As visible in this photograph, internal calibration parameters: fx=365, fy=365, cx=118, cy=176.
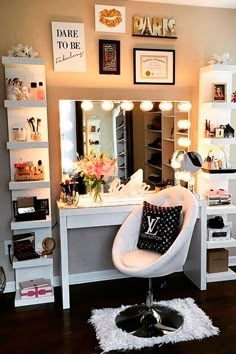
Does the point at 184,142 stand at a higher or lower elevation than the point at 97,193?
higher

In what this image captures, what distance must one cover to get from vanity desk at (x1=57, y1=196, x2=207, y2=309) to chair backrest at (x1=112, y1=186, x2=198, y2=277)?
0.12 m

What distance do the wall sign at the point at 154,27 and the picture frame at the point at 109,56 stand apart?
23 centimetres

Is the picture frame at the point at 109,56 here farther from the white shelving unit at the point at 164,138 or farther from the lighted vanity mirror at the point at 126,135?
the white shelving unit at the point at 164,138

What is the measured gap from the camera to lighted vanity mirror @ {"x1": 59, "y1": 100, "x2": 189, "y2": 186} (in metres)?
3.31

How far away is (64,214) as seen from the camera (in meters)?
2.93

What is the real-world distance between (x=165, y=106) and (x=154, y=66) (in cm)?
39

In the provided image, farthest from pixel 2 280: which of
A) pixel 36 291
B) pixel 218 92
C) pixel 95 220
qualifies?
pixel 218 92

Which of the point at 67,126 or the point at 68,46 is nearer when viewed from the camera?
the point at 68,46

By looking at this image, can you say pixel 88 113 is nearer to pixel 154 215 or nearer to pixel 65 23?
pixel 65 23

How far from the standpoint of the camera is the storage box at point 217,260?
3.45 m

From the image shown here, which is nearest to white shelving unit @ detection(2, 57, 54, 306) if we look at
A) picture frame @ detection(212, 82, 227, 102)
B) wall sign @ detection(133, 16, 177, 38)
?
wall sign @ detection(133, 16, 177, 38)

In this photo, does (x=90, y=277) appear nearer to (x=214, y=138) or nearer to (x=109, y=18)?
(x=214, y=138)

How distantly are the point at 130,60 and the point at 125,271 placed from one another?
75.3 inches

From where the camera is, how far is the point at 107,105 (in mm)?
3359
